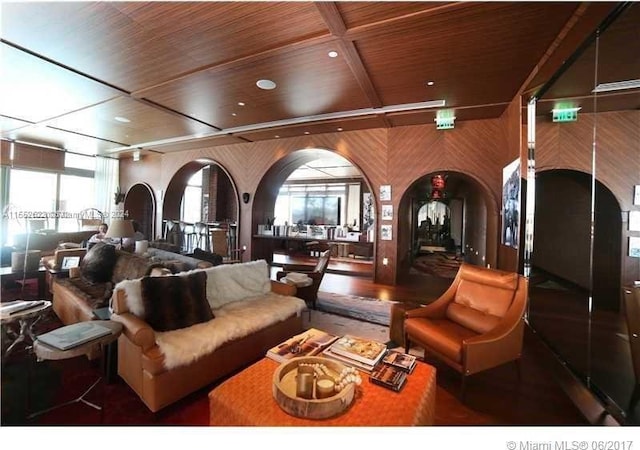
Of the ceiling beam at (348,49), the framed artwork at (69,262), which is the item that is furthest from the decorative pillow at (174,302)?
the framed artwork at (69,262)

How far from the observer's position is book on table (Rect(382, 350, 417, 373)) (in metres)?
1.78

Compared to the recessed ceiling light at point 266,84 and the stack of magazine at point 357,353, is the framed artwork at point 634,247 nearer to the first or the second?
the stack of magazine at point 357,353

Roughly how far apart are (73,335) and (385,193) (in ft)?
16.0

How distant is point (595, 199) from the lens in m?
3.86

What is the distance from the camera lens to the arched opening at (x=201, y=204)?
7910 mm

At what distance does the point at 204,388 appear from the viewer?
2.20 m

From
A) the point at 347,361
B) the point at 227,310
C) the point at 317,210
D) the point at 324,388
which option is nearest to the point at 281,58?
the point at 227,310

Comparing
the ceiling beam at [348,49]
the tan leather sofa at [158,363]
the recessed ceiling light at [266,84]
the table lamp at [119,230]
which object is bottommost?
the tan leather sofa at [158,363]

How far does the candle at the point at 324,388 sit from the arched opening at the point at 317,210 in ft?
14.4

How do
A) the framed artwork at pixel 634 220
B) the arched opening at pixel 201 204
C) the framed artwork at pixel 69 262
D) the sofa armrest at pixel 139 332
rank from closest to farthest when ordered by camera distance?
the sofa armrest at pixel 139 332, the framed artwork at pixel 634 220, the framed artwork at pixel 69 262, the arched opening at pixel 201 204

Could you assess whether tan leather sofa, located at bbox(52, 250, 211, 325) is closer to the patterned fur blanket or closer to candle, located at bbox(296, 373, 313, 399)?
the patterned fur blanket

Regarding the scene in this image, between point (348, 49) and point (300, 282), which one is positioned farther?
point (300, 282)

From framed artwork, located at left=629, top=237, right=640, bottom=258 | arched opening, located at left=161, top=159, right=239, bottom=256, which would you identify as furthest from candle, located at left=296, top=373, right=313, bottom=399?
arched opening, located at left=161, top=159, right=239, bottom=256

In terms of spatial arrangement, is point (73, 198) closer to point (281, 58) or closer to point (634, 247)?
point (281, 58)
